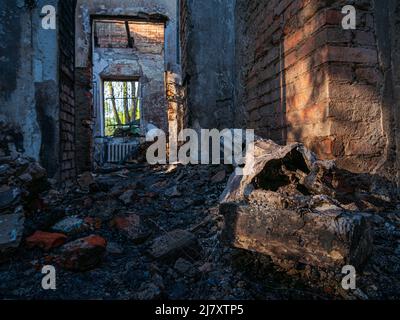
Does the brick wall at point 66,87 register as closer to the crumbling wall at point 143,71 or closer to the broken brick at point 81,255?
the broken brick at point 81,255

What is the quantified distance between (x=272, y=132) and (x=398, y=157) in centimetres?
97

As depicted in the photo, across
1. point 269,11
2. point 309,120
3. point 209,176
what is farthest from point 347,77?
point 209,176

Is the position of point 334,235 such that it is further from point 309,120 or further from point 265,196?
point 309,120

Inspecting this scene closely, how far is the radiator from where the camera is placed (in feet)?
32.6

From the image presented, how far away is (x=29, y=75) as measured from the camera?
8.41 ft

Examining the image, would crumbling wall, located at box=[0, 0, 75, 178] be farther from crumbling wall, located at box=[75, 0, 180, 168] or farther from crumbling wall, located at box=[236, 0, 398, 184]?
crumbling wall, located at box=[75, 0, 180, 168]

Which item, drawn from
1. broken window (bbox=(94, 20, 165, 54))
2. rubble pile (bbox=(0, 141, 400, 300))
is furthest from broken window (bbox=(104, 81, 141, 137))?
rubble pile (bbox=(0, 141, 400, 300))

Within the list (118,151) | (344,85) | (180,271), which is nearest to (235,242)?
(180,271)

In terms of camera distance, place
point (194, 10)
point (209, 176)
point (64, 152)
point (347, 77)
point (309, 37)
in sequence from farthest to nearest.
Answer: point (194, 10)
point (209, 176)
point (64, 152)
point (309, 37)
point (347, 77)

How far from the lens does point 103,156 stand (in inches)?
385

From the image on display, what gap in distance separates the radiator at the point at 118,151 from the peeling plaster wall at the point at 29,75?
24.2ft

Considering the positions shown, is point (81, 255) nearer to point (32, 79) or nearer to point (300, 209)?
point (300, 209)

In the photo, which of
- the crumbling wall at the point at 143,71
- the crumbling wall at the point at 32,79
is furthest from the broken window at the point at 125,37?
the crumbling wall at the point at 32,79

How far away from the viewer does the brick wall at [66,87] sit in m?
2.78
